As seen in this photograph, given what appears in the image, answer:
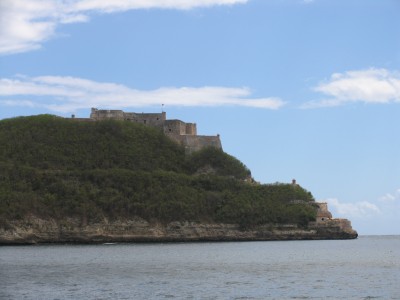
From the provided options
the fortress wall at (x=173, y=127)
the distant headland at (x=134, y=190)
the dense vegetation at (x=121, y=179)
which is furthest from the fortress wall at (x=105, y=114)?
the fortress wall at (x=173, y=127)

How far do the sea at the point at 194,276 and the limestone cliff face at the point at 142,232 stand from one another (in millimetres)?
22782

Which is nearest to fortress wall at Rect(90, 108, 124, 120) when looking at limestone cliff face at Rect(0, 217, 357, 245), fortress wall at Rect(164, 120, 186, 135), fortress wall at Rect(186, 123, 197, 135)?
fortress wall at Rect(164, 120, 186, 135)

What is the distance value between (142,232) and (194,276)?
57266 millimetres

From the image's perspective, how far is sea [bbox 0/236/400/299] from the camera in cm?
4403

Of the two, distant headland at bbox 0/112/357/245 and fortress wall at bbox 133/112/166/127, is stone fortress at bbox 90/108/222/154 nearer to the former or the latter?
fortress wall at bbox 133/112/166/127

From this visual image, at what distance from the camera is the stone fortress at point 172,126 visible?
13538 centimetres

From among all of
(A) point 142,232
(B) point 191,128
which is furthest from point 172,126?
(A) point 142,232

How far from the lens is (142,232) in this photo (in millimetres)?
111750

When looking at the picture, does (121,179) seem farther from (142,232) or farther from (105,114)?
(105,114)

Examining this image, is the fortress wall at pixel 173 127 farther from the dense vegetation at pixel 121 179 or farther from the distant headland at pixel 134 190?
the dense vegetation at pixel 121 179

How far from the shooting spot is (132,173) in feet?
393

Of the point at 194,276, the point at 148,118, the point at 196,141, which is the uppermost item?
the point at 148,118

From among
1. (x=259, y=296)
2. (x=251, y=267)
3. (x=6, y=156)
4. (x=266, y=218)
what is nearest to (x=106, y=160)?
(x=6, y=156)

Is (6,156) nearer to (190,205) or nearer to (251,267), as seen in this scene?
(190,205)
